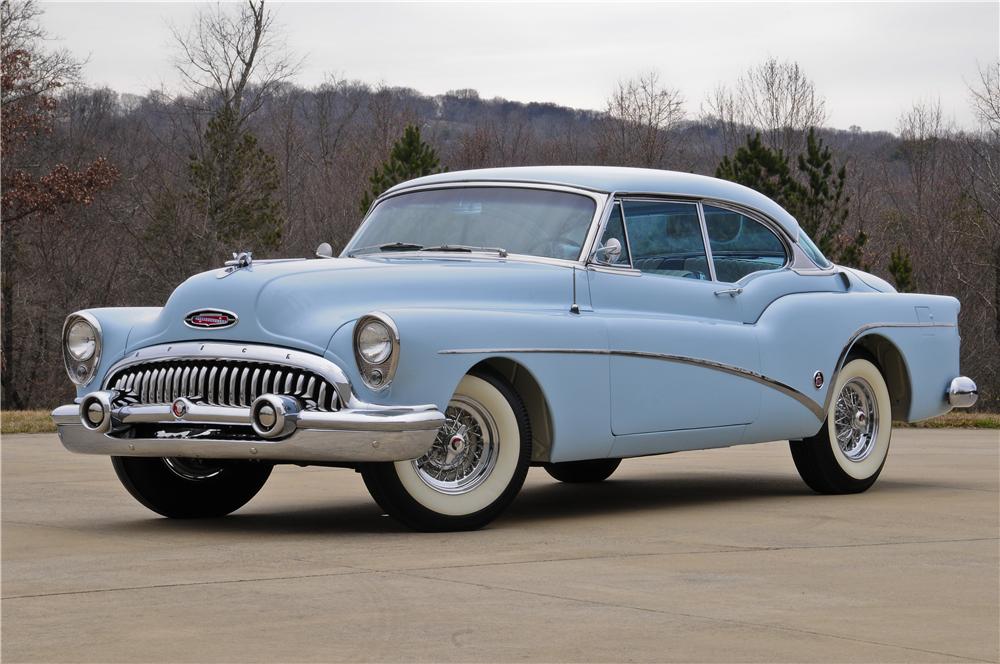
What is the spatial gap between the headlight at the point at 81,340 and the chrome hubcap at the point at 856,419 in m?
4.48

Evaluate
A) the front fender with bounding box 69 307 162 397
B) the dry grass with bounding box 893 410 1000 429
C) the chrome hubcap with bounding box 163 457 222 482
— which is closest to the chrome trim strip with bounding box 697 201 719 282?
the chrome hubcap with bounding box 163 457 222 482

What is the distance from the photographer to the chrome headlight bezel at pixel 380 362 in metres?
6.69

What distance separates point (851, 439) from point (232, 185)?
117ft

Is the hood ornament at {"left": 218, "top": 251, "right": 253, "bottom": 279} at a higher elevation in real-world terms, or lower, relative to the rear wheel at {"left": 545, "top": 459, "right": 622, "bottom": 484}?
higher

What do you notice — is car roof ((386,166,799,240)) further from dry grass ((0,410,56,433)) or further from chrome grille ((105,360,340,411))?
dry grass ((0,410,56,433))

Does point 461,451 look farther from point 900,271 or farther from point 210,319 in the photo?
point 900,271

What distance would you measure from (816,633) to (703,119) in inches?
2361

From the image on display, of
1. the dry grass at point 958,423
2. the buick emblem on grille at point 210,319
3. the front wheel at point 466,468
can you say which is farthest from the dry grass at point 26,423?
the front wheel at point 466,468

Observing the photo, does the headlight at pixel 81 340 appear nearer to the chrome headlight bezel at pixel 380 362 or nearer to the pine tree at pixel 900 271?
the chrome headlight bezel at pixel 380 362

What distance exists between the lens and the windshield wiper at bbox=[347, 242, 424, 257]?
8352 mm

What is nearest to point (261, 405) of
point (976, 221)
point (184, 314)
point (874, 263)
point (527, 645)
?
point (184, 314)

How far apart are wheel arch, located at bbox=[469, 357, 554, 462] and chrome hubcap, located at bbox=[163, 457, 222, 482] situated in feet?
5.40

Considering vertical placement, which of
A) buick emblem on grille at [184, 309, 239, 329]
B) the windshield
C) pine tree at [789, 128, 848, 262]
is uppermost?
pine tree at [789, 128, 848, 262]

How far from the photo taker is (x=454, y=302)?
7277 millimetres
